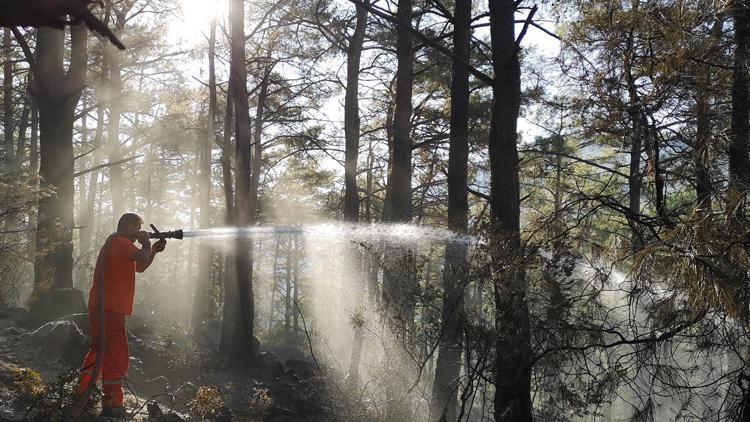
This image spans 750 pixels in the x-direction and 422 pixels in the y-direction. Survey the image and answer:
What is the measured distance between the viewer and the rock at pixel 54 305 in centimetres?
898

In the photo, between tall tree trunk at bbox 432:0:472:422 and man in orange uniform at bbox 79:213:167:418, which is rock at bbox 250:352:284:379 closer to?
tall tree trunk at bbox 432:0:472:422

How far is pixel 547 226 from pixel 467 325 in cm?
118

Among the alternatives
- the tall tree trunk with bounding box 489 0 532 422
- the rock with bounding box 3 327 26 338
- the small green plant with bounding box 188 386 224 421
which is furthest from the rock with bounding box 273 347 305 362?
the tall tree trunk with bounding box 489 0 532 422

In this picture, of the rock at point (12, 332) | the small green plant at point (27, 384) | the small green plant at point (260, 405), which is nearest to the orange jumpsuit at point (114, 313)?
the small green plant at point (27, 384)

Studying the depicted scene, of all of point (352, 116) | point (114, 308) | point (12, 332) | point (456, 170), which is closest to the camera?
point (114, 308)

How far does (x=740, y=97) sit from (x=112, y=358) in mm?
6284

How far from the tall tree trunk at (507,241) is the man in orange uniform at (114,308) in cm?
324

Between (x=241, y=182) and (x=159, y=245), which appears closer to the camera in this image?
(x=159, y=245)

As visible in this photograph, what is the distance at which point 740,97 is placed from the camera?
5383 mm

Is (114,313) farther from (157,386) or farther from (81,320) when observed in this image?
(157,386)

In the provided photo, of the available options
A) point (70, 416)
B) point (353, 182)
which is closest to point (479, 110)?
point (353, 182)

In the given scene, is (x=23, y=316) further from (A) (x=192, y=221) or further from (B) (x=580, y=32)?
(A) (x=192, y=221)

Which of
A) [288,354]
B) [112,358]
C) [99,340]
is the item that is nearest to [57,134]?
[112,358]

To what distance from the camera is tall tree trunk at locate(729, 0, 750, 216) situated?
15.6ft
